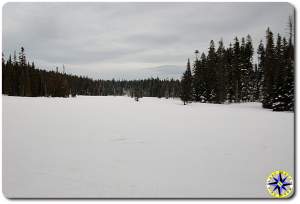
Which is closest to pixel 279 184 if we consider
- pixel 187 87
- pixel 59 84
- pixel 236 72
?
pixel 187 87

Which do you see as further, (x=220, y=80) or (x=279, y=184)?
(x=220, y=80)

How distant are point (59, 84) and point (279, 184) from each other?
51.2m

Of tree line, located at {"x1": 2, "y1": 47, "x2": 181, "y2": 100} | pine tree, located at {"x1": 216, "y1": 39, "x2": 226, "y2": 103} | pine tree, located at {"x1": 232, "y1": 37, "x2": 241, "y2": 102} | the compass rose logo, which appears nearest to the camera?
the compass rose logo

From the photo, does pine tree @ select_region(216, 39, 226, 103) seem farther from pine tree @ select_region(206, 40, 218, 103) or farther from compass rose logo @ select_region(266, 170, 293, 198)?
compass rose logo @ select_region(266, 170, 293, 198)

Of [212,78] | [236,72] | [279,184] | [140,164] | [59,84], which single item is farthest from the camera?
[59,84]

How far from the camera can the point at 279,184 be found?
5.35m

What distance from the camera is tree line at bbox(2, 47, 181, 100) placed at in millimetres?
12620

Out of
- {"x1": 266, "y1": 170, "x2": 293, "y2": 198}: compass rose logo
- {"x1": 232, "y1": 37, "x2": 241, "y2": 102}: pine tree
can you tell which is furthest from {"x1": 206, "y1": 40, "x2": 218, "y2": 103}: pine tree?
{"x1": 266, "y1": 170, "x2": 293, "y2": 198}: compass rose logo

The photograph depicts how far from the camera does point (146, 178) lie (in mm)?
4996

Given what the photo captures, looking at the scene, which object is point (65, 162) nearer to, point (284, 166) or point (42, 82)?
point (284, 166)

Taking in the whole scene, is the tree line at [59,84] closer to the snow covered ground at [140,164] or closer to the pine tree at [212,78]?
the snow covered ground at [140,164]

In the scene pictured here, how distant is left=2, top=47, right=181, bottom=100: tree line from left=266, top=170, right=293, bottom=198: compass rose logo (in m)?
8.74

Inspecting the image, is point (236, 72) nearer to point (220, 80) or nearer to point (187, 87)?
point (220, 80)

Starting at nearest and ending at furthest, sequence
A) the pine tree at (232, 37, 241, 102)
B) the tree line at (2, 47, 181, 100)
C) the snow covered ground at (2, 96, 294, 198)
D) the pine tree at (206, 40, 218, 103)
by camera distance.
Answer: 1. the snow covered ground at (2, 96, 294, 198)
2. the tree line at (2, 47, 181, 100)
3. the pine tree at (232, 37, 241, 102)
4. the pine tree at (206, 40, 218, 103)
